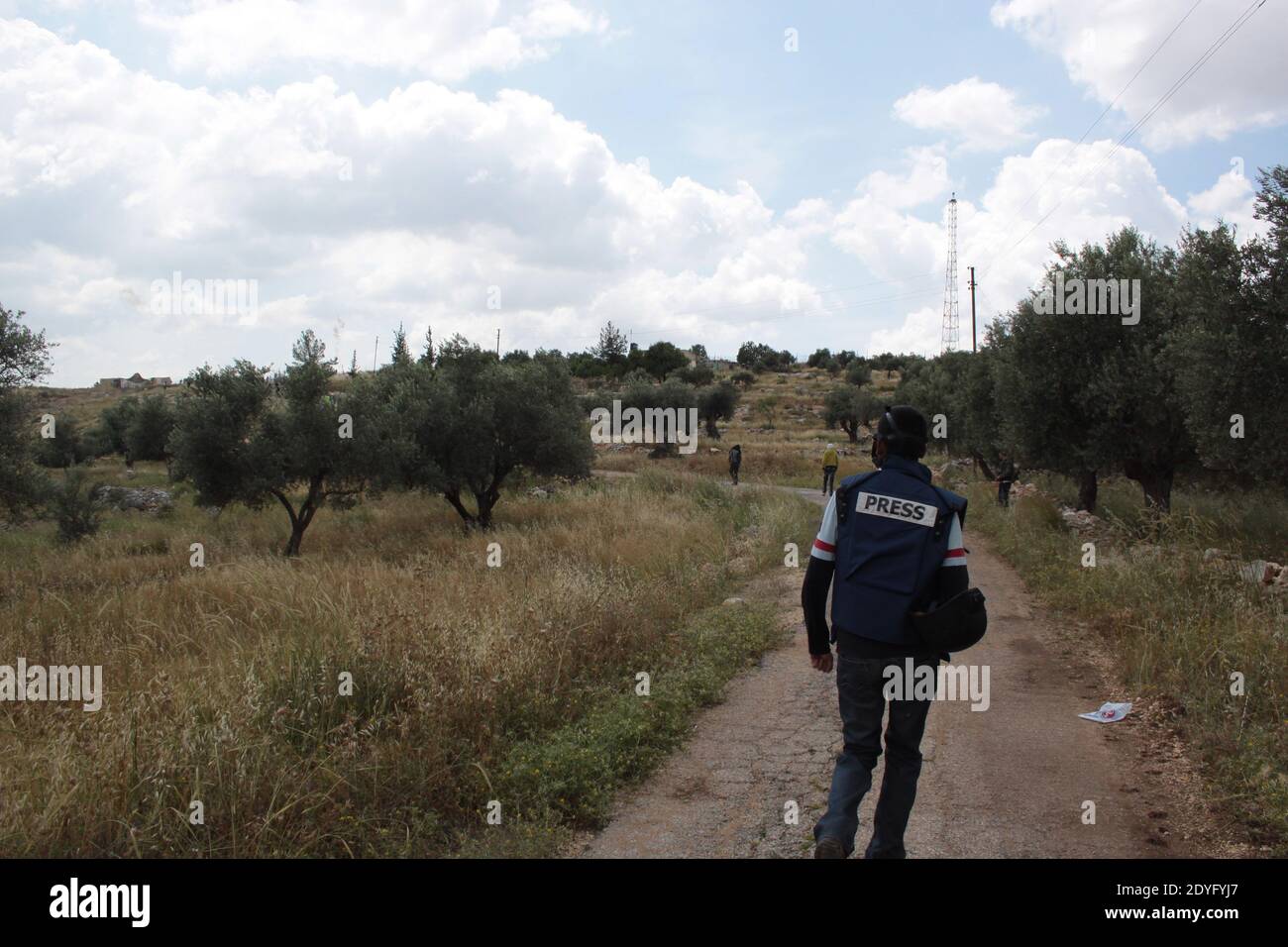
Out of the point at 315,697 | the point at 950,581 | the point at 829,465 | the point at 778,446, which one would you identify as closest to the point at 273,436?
the point at 829,465

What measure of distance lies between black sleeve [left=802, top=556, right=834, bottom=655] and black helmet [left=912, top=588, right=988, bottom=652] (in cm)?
46

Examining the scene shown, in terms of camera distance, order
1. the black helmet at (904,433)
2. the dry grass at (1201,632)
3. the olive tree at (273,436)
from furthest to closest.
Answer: the olive tree at (273,436)
the dry grass at (1201,632)
the black helmet at (904,433)

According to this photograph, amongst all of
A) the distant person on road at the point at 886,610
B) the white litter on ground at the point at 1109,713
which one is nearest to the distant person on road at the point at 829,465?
the white litter on ground at the point at 1109,713

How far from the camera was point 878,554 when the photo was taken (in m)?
3.68

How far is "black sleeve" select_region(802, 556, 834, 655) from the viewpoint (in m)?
3.81

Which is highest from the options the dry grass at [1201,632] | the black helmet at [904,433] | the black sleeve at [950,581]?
the black helmet at [904,433]

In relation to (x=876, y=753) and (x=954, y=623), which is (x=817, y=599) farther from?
(x=876, y=753)

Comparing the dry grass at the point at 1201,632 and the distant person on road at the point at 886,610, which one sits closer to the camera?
the distant person on road at the point at 886,610

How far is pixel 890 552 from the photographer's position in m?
3.66

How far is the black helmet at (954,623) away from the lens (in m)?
3.49

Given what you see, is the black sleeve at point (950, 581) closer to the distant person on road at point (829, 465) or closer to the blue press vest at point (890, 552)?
the blue press vest at point (890, 552)

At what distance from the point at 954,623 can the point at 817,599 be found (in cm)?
60

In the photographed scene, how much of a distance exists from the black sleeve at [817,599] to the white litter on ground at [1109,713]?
3846 mm
